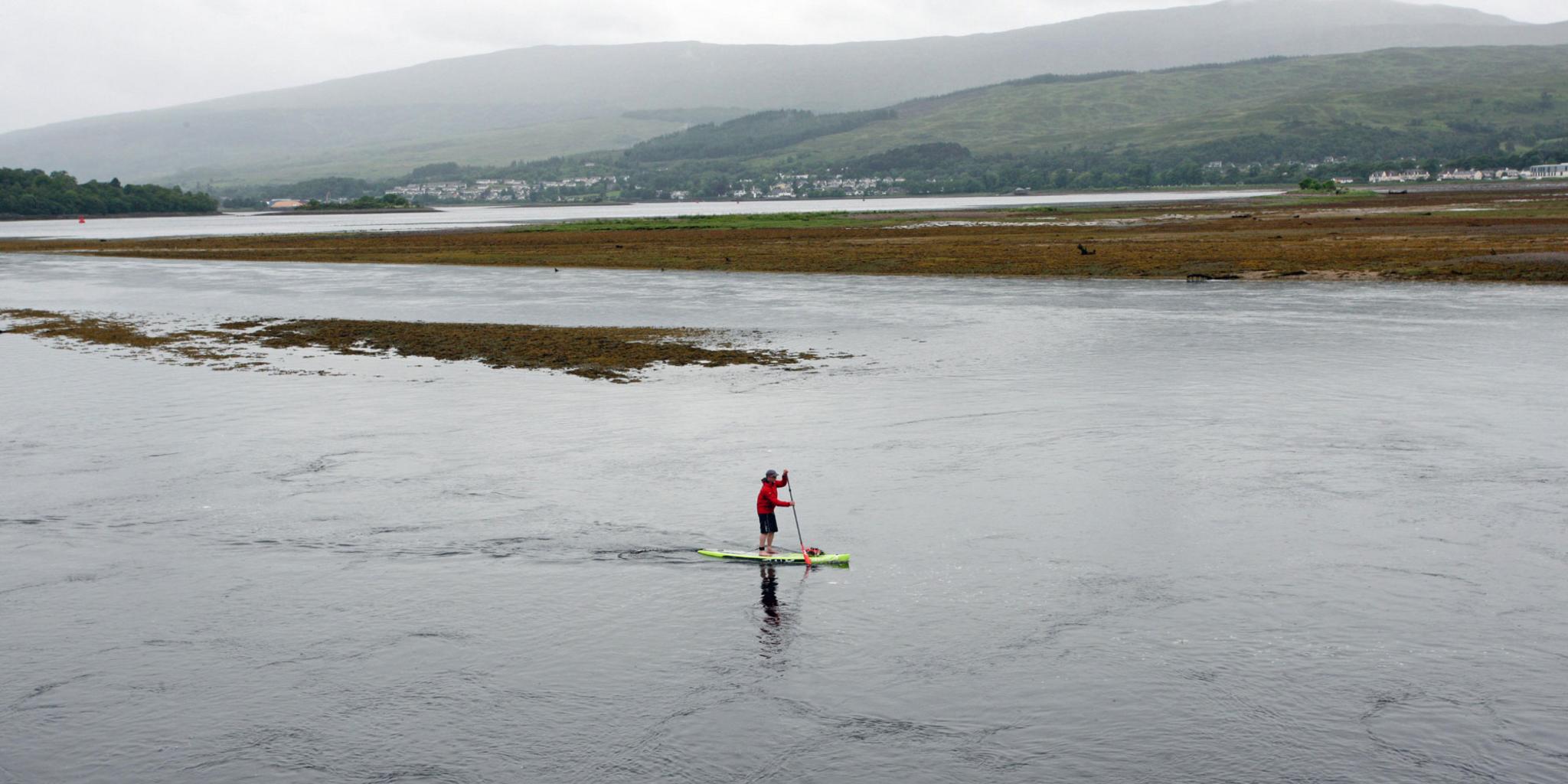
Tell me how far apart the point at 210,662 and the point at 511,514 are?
8.78 meters

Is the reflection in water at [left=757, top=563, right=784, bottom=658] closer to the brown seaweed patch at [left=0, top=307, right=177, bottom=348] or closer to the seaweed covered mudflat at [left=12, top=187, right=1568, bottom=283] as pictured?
the brown seaweed patch at [left=0, top=307, right=177, bottom=348]

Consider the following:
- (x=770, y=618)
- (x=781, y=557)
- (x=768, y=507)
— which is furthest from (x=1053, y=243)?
(x=770, y=618)

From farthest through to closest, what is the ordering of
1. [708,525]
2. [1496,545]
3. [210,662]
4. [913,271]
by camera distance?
[913,271] → [708,525] → [1496,545] → [210,662]

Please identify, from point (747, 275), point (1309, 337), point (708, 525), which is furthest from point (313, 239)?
point (708, 525)

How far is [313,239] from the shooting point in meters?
168

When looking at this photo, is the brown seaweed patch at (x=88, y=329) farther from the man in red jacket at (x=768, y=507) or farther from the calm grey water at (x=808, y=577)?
the man in red jacket at (x=768, y=507)

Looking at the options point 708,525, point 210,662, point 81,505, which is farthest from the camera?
point 81,505

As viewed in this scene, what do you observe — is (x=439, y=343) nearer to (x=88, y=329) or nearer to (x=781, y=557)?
(x=88, y=329)

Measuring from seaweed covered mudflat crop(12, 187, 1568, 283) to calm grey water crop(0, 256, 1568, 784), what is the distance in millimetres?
38642

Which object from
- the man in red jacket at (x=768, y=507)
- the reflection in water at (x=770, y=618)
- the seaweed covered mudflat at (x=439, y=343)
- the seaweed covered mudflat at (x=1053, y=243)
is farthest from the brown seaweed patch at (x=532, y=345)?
the seaweed covered mudflat at (x=1053, y=243)

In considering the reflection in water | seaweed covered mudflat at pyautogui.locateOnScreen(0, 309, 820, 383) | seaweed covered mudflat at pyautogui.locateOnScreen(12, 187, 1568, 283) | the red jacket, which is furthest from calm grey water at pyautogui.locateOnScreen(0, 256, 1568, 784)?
seaweed covered mudflat at pyautogui.locateOnScreen(12, 187, 1568, 283)

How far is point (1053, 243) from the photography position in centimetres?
10894

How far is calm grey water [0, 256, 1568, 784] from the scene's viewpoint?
17562mm

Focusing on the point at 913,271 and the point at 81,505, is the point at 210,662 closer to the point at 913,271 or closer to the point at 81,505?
the point at 81,505
